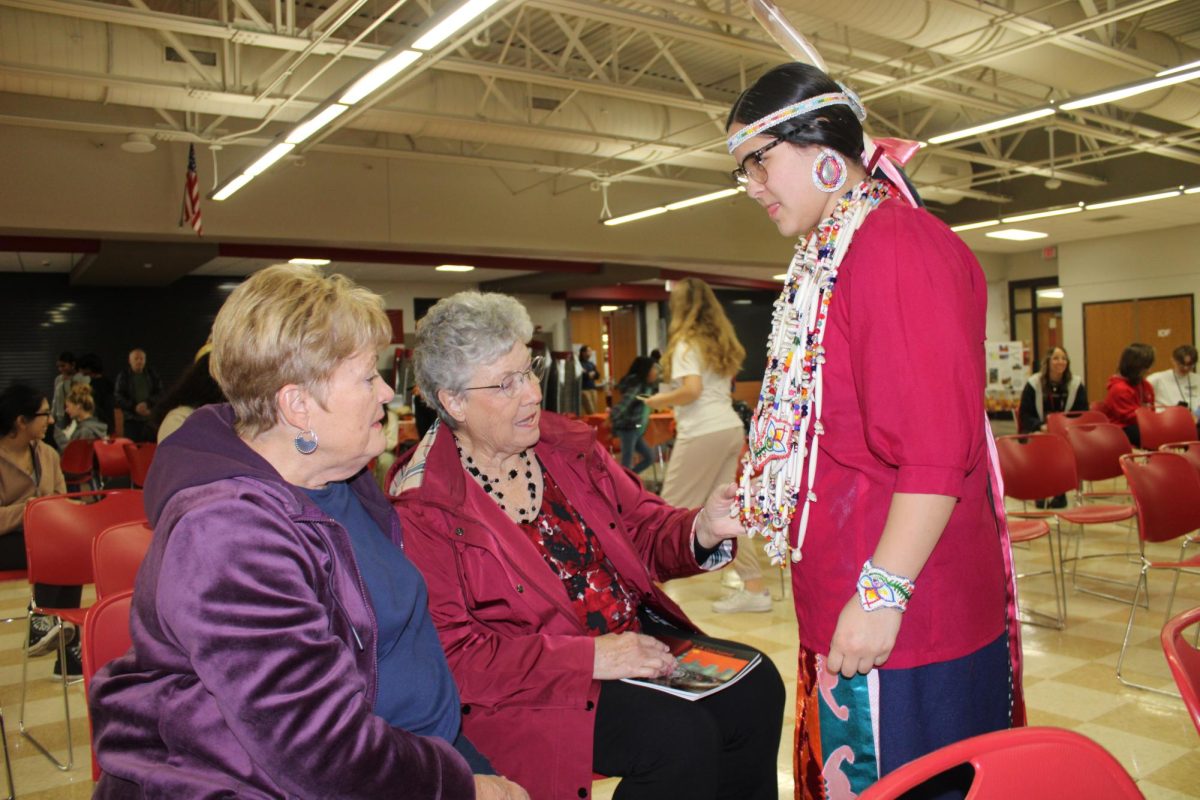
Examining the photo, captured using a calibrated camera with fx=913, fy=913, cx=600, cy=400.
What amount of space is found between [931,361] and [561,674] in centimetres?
94

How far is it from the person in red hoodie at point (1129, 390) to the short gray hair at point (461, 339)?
7.33m

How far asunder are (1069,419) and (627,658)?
267 inches

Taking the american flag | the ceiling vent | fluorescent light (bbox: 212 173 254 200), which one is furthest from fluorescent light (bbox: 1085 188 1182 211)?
the american flag

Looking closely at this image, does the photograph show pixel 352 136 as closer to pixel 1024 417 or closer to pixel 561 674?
pixel 1024 417

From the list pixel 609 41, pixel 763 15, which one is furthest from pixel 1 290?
pixel 763 15

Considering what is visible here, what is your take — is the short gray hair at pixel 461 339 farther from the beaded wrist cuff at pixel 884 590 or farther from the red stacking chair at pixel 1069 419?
the red stacking chair at pixel 1069 419

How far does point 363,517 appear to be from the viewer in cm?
165

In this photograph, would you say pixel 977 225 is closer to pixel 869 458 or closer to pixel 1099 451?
pixel 1099 451

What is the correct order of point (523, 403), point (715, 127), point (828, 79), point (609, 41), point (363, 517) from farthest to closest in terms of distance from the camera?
1. point (715, 127)
2. point (609, 41)
3. point (523, 403)
4. point (363, 517)
5. point (828, 79)

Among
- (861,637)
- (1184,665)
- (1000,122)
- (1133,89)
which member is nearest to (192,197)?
(1000,122)

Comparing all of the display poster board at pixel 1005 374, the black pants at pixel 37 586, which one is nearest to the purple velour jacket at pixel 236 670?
the black pants at pixel 37 586

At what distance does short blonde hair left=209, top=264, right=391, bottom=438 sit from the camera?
141 centimetres

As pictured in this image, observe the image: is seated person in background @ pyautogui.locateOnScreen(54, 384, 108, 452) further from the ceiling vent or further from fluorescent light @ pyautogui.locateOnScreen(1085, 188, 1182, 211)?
fluorescent light @ pyautogui.locateOnScreen(1085, 188, 1182, 211)

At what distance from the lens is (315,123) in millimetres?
7098
